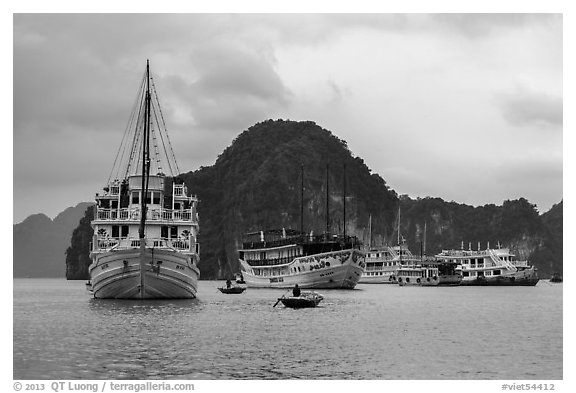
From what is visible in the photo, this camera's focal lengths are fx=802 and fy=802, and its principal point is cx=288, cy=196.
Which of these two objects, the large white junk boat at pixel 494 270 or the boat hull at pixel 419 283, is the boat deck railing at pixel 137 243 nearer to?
the boat hull at pixel 419 283

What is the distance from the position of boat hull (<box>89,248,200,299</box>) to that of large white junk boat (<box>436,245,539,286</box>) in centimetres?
9192

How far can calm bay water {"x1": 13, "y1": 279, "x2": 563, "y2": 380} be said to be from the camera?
3284 cm

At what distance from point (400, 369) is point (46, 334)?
21358 millimetres

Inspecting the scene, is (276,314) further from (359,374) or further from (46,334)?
(359,374)

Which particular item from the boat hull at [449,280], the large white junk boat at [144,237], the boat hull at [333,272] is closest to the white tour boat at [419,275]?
the boat hull at [449,280]

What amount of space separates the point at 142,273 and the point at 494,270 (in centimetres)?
9927

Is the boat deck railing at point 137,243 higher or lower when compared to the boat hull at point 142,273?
higher

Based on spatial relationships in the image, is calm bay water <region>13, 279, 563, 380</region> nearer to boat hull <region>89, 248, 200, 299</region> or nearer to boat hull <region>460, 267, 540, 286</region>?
boat hull <region>89, 248, 200, 299</region>

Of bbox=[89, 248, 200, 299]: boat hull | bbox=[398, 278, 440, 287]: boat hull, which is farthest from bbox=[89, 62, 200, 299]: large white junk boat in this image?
bbox=[398, 278, 440, 287]: boat hull

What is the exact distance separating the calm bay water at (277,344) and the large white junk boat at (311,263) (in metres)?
46.1

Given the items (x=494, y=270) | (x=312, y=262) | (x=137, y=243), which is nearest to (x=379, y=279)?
(x=494, y=270)

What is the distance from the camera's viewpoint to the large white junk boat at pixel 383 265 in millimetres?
170500

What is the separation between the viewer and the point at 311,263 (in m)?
113
